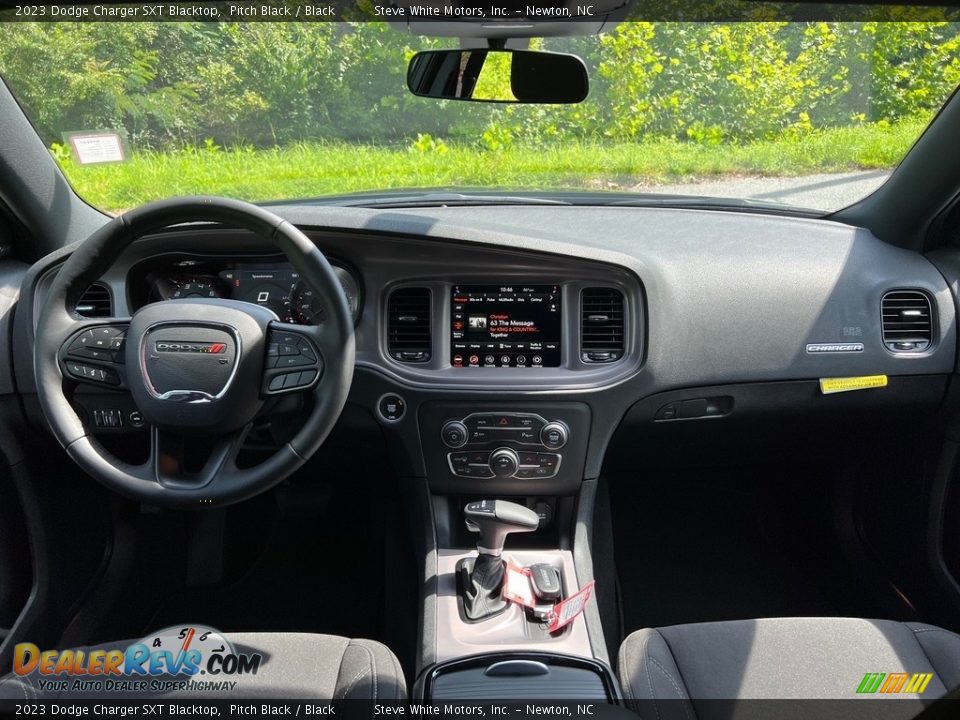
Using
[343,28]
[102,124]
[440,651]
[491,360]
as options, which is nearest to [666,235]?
[491,360]

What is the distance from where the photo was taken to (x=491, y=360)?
242cm

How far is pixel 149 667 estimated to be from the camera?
1.94m

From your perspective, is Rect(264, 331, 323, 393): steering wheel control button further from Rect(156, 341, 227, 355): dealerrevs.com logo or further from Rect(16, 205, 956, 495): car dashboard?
Rect(16, 205, 956, 495): car dashboard

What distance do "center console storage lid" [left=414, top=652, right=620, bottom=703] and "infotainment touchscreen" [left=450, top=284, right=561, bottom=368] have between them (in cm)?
83

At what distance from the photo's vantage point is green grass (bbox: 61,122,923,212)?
2.59 meters

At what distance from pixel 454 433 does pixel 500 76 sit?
101 cm

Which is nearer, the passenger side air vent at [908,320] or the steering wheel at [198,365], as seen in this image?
the steering wheel at [198,365]

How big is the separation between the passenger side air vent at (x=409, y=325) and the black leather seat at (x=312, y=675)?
0.83 metres

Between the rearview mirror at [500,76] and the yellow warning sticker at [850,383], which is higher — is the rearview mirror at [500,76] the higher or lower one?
the higher one

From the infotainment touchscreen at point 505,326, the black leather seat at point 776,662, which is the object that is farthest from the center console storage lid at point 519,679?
the infotainment touchscreen at point 505,326

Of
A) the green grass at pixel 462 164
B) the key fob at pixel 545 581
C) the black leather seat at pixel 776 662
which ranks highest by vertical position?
the green grass at pixel 462 164

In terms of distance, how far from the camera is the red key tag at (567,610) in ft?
6.93

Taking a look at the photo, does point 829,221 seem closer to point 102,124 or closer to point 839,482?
point 839,482

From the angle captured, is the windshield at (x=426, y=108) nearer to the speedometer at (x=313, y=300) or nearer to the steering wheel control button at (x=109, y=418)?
the speedometer at (x=313, y=300)
